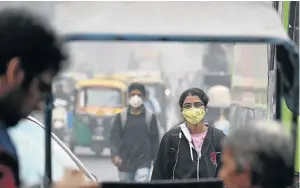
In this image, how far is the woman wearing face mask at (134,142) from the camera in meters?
7.08

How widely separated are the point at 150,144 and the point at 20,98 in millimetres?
4786

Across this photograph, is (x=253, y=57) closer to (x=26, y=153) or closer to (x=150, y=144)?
(x=150, y=144)

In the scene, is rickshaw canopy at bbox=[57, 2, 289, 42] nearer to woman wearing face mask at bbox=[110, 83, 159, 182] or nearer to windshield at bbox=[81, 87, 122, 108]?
woman wearing face mask at bbox=[110, 83, 159, 182]

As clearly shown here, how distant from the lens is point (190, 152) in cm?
458

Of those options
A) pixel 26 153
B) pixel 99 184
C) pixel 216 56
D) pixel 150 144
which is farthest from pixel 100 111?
pixel 99 184

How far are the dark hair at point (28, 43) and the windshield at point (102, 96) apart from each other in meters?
13.8

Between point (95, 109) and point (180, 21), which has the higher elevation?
point (180, 21)

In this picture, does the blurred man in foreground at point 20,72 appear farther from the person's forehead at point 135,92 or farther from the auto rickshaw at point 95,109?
the auto rickshaw at point 95,109

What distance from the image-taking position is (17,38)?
2.47 metres

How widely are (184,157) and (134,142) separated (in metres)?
2.61

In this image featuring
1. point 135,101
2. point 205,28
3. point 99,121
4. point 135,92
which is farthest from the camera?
point 99,121

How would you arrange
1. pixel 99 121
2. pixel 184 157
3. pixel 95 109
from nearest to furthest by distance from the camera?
pixel 184 157 → pixel 99 121 → pixel 95 109

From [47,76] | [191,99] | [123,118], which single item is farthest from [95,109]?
[47,76]

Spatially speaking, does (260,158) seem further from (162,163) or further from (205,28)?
(162,163)
